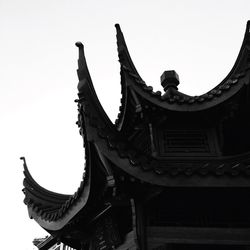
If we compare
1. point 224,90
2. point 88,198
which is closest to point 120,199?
point 88,198

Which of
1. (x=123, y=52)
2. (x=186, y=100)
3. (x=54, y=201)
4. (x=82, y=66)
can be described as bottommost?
(x=54, y=201)

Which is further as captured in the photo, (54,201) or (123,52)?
(54,201)

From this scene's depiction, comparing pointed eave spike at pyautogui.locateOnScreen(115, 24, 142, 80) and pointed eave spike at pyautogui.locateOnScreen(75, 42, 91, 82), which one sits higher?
pointed eave spike at pyautogui.locateOnScreen(115, 24, 142, 80)

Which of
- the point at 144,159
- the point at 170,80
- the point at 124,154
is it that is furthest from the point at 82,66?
the point at 170,80

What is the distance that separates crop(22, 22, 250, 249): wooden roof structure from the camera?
524 centimetres

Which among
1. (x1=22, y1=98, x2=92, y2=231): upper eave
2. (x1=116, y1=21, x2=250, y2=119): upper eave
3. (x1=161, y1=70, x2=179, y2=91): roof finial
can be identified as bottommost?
(x1=22, y1=98, x2=92, y2=231): upper eave

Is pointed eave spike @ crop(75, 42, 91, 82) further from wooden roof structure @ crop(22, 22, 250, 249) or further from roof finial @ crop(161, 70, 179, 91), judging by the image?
roof finial @ crop(161, 70, 179, 91)

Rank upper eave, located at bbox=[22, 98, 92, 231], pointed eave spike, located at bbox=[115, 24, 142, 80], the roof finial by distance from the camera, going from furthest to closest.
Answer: the roof finial → pointed eave spike, located at bbox=[115, 24, 142, 80] → upper eave, located at bbox=[22, 98, 92, 231]

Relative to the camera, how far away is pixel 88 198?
232 inches

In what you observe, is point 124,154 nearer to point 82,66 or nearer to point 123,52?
point 82,66

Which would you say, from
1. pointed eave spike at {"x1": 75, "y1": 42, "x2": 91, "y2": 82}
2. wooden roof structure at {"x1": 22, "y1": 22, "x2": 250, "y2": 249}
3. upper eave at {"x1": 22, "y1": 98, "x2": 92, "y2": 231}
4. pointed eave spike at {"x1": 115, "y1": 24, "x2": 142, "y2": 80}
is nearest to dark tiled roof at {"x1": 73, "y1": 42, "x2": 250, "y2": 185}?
wooden roof structure at {"x1": 22, "y1": 22, "x2": 250, "y2": 249}

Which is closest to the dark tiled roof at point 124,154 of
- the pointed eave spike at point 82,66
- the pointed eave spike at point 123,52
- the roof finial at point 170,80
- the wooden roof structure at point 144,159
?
the wooden roof structure at point 144,159

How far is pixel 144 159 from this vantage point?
5.39 metres

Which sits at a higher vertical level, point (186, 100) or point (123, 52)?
point (123, 52)
